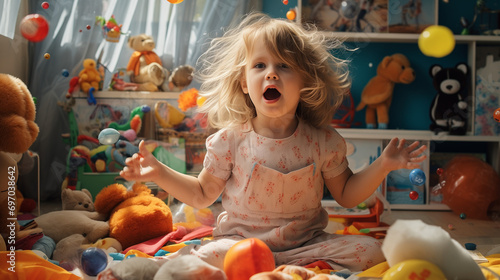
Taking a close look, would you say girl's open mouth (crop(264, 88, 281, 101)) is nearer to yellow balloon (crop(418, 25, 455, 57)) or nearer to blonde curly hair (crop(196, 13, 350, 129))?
blonde curly hair (crop(196, 13, 350, 129))

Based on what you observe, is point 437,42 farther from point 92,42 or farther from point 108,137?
point 92,42

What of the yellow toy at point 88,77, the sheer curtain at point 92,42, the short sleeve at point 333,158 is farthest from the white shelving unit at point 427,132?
the short sleeve at point 333,158

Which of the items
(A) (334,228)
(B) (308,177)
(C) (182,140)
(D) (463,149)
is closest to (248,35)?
(B) (308,177)

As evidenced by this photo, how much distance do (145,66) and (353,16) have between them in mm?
819

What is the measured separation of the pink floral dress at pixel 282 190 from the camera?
2.98 ft

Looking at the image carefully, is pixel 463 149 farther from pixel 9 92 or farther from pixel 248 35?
pixel 9 92

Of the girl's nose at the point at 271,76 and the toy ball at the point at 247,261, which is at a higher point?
the girl's nose at the point at 271,76

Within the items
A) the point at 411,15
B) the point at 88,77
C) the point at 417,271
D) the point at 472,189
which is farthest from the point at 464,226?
the point at 88,77

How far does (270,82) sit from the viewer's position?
2.92 ft

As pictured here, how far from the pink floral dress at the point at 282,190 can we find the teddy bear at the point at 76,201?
0.44 metres

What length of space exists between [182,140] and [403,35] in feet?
3.03

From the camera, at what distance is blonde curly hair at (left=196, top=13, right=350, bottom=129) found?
3.07 ft

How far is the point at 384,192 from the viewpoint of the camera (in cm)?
180

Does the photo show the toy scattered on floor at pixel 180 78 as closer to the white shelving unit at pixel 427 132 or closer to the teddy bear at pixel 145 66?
the teddy bear at pixel 145 66
